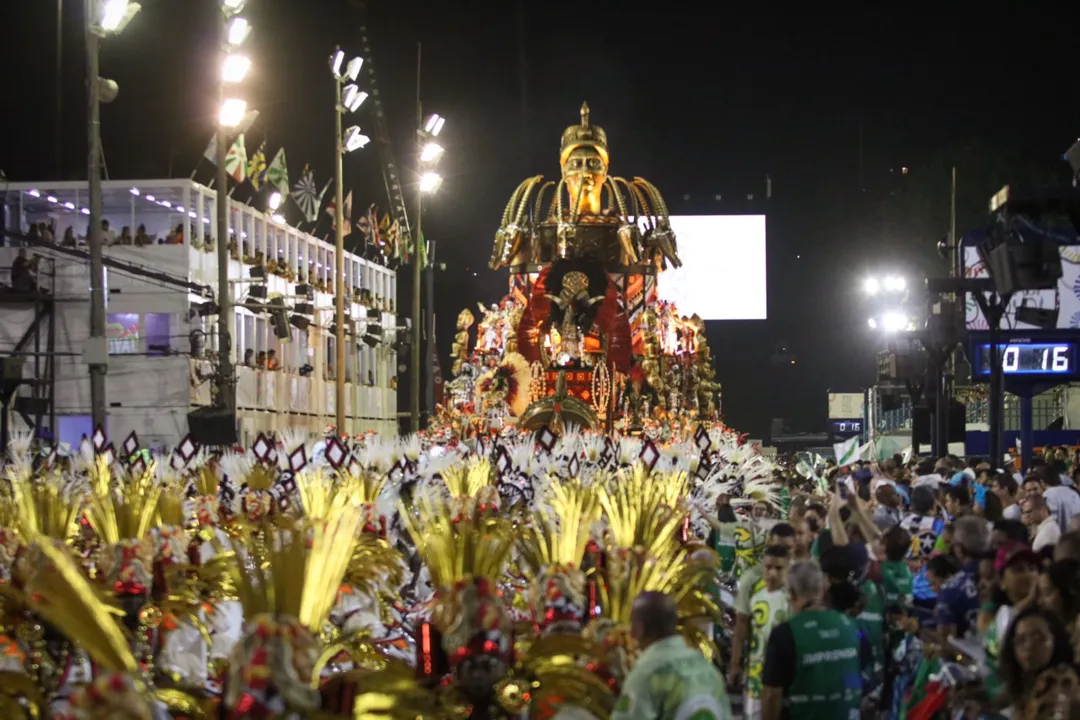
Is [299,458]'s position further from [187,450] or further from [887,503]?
[887,503]

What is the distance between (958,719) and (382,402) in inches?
2248

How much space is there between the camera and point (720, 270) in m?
50.8

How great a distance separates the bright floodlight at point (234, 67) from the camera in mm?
27625

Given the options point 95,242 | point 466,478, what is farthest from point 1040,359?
point 95,242

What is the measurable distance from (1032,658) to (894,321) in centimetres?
3377

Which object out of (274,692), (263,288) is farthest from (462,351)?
(274,692)

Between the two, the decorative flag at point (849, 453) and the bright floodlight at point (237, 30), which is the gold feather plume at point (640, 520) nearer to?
the decorative flag at point (849, 453)

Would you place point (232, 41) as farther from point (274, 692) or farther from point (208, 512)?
point (274, 692)

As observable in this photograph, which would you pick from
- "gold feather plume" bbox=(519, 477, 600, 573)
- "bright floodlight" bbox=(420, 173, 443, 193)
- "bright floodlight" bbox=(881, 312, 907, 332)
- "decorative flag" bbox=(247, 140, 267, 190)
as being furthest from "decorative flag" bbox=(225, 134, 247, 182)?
"gold feather plume" bbox=(519, 477, 600, 573)

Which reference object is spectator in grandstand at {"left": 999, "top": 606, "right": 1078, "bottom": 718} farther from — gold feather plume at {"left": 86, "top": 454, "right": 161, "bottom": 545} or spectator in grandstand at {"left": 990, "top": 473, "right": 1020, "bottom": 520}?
spectator in grandstand at {"left": 990, "top": 473, "right": 1020, "bottom": 520}

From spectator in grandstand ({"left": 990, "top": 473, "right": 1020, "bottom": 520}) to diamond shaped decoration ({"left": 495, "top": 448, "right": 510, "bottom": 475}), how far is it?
24.5 ft

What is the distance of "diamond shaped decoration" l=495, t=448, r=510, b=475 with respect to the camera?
2068 centimetres

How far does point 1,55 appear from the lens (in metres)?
40.7

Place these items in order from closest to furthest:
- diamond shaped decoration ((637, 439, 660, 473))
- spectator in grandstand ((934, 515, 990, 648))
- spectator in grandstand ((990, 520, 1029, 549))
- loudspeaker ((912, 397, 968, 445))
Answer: spectator in grandstand ((934, 515, 990, 648))
spectator in grandstand ((990, 520, 1029, 549))
diamond shaped decoration ((637, 439, 660, 473))
loudspeaker ((912, 397, 968, 445))
